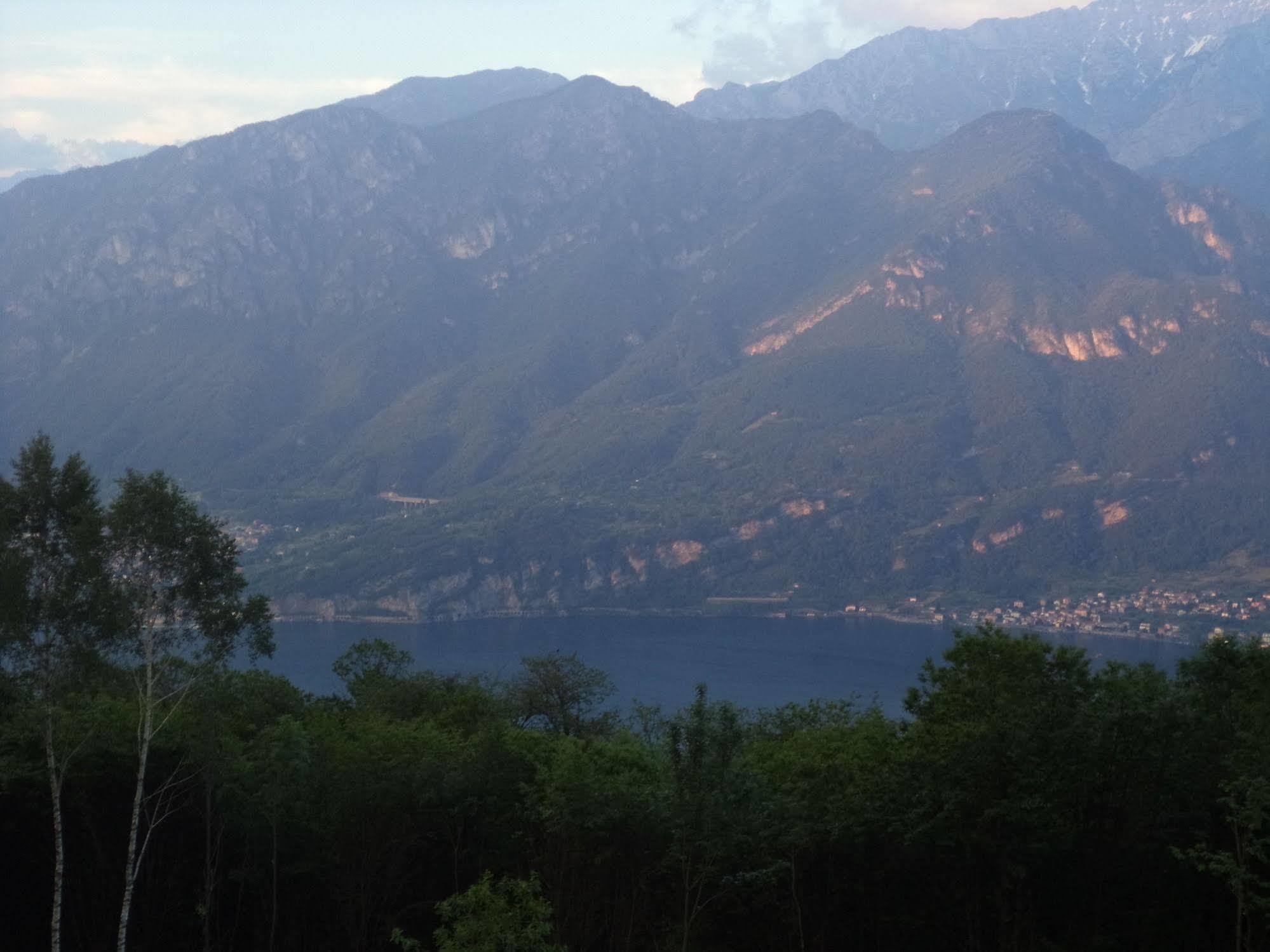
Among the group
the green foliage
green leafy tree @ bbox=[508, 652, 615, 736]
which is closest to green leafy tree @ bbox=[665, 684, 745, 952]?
the green foliage

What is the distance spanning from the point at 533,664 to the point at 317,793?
23481mm

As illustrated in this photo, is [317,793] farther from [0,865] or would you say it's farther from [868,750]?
[868,750]

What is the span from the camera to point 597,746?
137 ft

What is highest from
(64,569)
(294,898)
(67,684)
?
(64,569)

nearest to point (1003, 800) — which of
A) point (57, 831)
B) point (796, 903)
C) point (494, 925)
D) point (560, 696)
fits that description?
point (796, 903)

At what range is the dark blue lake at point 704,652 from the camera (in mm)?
135500

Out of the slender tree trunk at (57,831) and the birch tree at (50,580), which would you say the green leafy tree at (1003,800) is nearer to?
the slender tree trunk at (57,831)

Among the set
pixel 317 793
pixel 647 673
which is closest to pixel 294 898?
pixel 317 793

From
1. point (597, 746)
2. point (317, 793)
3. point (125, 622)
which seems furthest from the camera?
point (597, 746)

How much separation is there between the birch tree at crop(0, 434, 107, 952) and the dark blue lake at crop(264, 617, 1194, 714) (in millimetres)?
79709

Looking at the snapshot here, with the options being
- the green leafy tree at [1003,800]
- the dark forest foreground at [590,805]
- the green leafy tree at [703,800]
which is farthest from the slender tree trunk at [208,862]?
the green leafy tree at [1003,800]

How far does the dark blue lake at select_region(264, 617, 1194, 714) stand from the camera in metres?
136

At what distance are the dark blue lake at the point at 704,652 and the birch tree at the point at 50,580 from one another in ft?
262

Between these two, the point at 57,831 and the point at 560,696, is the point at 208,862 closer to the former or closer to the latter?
the point at 57,831
